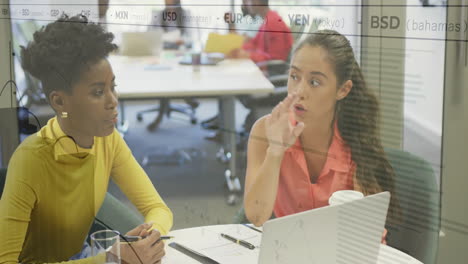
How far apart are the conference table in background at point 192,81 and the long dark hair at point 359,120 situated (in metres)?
0.15

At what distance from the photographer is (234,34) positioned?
66.5 inches

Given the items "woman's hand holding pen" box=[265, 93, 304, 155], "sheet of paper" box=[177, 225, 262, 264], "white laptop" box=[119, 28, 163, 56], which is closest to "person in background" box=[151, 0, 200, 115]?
"white laptop" box=[119, 28, 163, 56]

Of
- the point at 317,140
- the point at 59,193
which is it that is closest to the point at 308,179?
the point at 317,140

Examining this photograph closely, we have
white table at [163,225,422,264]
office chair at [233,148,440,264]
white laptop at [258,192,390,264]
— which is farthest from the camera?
office chair at [233,148,440,264]

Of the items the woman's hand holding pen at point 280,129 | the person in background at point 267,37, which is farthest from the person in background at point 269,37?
the woman's hand holding pen at point 280,129

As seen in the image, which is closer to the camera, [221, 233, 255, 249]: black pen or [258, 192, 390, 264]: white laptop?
[258, 192, 390, 264]: white laptop

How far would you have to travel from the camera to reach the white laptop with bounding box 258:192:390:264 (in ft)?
4.35

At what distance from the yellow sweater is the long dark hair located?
50 centimetres

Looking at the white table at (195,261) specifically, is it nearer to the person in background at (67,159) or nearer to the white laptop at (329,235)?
the person in background at (67,159)

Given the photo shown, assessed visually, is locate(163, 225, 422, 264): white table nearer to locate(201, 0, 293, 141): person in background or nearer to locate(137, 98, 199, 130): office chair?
locate(137, 98, 199, 130): office chair

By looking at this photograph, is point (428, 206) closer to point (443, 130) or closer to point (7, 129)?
point (443, 130)

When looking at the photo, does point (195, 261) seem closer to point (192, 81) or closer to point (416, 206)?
point (192, 81)

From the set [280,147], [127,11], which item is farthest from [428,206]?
[127,11]

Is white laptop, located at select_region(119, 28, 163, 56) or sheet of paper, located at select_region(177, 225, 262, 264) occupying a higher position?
white laptop, located at select_region(119, 28, 163, 56)
